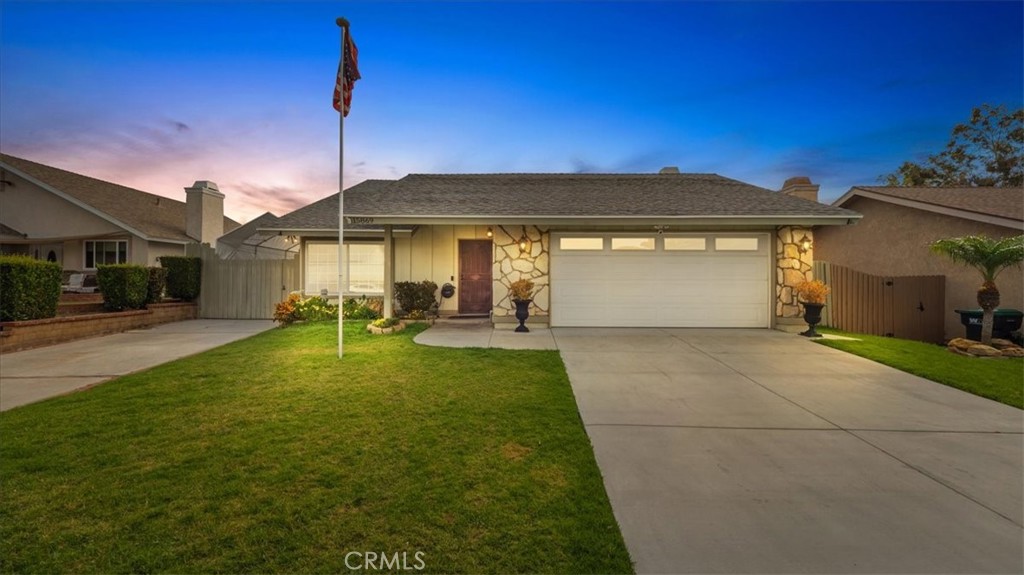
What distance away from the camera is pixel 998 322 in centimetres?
791

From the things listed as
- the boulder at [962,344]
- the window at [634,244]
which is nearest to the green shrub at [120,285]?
the window at [634,244]

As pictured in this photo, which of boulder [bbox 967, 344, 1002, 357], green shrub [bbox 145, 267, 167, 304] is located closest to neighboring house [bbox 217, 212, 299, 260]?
green shrub [bbox 145, 267, 167, 304]

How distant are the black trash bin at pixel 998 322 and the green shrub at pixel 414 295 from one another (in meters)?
12.0

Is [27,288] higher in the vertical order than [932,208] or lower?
lower

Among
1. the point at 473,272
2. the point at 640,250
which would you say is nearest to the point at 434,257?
the point at 473,272

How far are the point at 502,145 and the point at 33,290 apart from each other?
44.8 feet

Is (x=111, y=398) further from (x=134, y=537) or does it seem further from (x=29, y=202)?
(x=29, y=202)

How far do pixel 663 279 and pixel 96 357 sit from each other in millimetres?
11615

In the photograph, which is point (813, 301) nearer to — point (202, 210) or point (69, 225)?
point (202, 210)

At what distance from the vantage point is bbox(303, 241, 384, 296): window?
11.5 m

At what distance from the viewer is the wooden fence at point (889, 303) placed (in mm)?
8938

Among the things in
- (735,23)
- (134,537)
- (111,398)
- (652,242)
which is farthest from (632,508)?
(735,23)

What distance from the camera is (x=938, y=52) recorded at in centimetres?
1137

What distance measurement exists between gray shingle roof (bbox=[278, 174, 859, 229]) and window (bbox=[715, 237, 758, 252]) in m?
0.83
